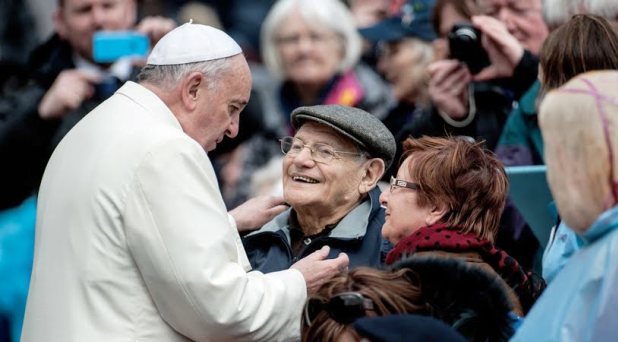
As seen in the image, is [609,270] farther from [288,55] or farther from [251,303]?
[288,55]

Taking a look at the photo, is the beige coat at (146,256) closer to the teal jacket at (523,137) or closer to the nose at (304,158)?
the nose at (304,158)

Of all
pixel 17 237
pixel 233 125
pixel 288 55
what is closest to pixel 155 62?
pixel 233 125

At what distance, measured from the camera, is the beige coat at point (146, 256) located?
13.7 ft

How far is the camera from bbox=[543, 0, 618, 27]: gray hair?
535cm

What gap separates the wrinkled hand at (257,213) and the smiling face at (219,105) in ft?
1.88

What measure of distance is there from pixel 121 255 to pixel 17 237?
190 cm

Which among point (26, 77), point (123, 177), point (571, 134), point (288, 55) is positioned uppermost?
point (571, 134)

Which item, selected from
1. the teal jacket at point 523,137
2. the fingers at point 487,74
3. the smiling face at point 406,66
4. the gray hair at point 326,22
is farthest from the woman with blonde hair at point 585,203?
the gray hair at point 326,22

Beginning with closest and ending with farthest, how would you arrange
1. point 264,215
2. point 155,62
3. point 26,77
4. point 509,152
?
point 155,62 < point 264,215 < point 509,152 < point 26,77

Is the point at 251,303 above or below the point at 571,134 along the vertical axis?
below

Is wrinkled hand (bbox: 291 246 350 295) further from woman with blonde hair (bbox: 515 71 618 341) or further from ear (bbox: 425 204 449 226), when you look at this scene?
woman with blonde hair (bbox: 515 71 618 341)

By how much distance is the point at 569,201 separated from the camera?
332cm

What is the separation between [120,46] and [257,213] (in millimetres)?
1655

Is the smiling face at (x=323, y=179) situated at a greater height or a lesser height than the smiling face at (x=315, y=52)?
greater
